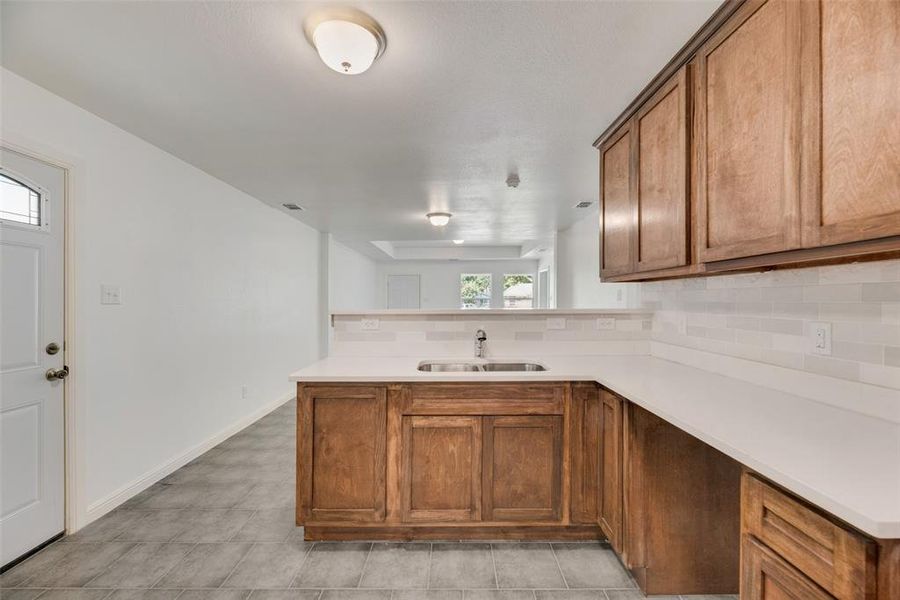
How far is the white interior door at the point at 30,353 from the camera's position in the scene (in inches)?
76.2

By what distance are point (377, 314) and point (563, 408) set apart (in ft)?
4.35

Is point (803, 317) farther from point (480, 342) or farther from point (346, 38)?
point (346, 38)

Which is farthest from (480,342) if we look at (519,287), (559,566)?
(519,287)

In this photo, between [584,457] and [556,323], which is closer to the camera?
[584,457]

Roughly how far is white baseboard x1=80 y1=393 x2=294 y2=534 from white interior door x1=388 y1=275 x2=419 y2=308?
22.0 ft

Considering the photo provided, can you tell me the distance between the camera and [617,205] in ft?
7.77

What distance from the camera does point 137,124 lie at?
2.49m

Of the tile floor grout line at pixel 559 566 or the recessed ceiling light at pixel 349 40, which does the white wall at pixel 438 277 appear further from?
the recessed ceiling light at pixel 349 40

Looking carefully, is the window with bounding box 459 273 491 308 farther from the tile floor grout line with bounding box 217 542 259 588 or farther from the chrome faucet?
the tile floor grout line with bounding box 217 542 259 588

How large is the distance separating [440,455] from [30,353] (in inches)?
82.4

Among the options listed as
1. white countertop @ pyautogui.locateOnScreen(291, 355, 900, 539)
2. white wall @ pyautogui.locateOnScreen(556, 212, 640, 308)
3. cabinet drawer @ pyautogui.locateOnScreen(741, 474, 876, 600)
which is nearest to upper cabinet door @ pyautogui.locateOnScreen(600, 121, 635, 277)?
white countertop @ pyautogui.locateOnScreen(291, 355, 900, 539)

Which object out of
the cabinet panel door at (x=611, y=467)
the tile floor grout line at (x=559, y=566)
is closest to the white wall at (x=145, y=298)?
the tile floor grout line at (x=559, y=566)

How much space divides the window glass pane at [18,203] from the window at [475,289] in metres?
9.08

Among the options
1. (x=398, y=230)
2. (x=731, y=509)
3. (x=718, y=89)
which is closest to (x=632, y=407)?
(x=731, y=509)
